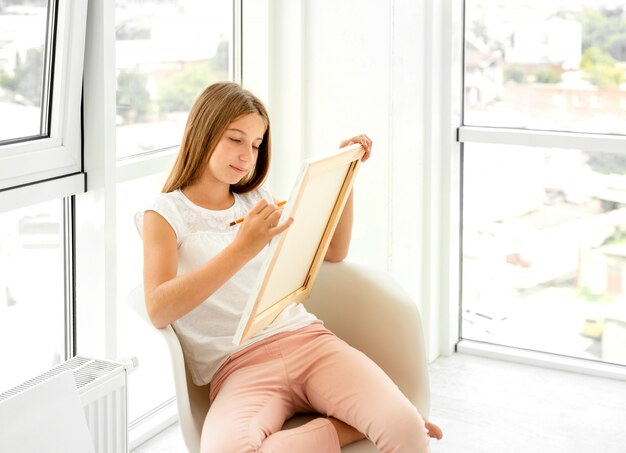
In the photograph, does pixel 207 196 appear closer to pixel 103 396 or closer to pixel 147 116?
pixel 103 396

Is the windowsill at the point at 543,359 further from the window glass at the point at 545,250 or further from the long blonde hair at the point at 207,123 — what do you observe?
the long blonde hair at the point at 207,123

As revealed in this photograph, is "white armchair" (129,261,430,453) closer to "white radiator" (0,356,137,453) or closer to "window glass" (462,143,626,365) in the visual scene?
"white radiator" (0,356,137,453)

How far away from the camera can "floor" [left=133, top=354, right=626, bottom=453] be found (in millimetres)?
2867

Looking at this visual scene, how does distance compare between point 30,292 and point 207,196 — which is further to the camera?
point 30,292

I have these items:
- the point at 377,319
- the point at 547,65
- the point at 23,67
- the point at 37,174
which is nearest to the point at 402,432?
the point at 377,319

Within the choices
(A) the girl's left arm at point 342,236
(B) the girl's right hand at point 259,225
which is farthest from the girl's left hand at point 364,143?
(B) the girl's right hand at point 259,225

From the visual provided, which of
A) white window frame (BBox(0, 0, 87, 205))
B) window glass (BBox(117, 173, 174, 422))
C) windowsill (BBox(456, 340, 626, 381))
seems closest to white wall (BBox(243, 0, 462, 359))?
windowsill (BBox(456, 340, 626, 381))

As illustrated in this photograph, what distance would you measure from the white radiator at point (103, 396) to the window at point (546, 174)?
1.72m

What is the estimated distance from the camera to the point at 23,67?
2416mm

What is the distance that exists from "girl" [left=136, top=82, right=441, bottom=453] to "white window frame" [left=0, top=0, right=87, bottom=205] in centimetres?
33

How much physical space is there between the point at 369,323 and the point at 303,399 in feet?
1.01

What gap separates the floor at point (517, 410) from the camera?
2867 mm

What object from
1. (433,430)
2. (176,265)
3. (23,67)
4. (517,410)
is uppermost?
(23,67)

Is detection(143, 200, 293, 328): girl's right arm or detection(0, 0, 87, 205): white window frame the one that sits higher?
detection(0, 0, 87, 205): white window frame
